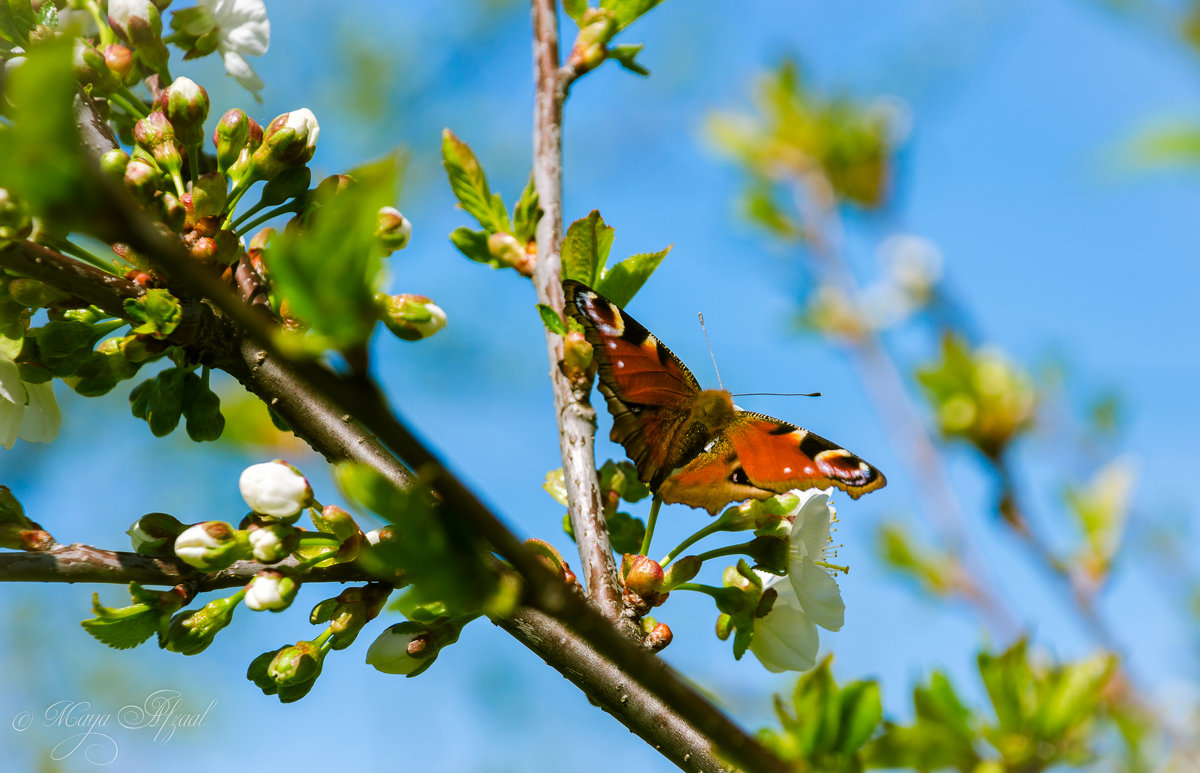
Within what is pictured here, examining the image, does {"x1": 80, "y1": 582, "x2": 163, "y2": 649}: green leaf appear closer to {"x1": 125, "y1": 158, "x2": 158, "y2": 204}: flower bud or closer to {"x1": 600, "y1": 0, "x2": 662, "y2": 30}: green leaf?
{"x1": 125, "y1": 158, "x2": 158, "y2": 204}: flower bud

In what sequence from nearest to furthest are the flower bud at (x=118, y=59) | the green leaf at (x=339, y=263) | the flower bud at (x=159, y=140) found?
the green leaf at (x=339, y=263)
the flower bud at (x=159, y=140)
the flower bud at (x=118, y=59)

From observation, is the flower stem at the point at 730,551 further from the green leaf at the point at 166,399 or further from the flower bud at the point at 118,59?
the flower bud at the point at 118,59

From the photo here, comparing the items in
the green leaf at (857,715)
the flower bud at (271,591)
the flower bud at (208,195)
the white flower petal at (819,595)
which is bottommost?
the flower bud at (271,591)

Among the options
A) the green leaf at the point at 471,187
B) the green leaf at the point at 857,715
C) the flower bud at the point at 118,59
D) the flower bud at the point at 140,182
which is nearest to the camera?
the green leaf at the point at 857,715

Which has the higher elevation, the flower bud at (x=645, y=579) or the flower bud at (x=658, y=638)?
the flower bud at (x=645, y=579)

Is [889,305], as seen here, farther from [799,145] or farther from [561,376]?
[561,376]

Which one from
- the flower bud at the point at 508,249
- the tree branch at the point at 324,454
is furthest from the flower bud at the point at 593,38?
the tree branch at the point at 324,454

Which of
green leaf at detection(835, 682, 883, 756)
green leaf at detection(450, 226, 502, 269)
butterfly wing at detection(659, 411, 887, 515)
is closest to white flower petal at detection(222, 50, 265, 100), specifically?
green leaf at detection(450, 226, 502, 269)

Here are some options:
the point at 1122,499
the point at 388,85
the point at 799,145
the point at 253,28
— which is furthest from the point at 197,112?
the point at 388,85

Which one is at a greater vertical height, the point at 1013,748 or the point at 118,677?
the point at 1013,748
